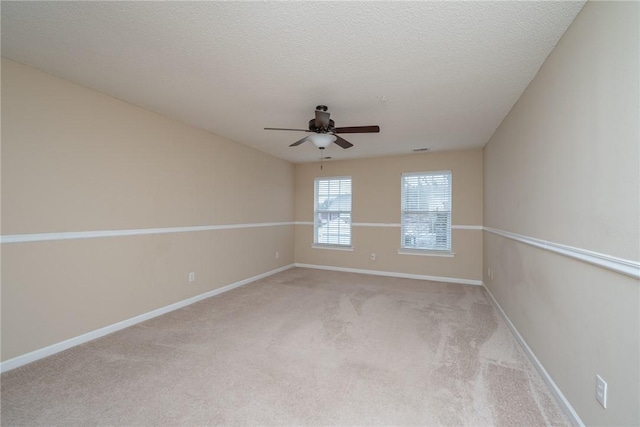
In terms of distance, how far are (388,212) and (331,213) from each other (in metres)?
1.30

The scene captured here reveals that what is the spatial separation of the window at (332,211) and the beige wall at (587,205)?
12.0ft

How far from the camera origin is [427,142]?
4.35m

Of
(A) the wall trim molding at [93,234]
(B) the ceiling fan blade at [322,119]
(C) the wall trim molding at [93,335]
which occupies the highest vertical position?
(B) the ceiling fan blade at [322,119]

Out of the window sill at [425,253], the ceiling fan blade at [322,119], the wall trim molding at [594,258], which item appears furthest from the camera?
the window sill at [425,253]

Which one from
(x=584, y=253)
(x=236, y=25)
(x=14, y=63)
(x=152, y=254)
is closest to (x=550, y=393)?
(x=584, y=253)

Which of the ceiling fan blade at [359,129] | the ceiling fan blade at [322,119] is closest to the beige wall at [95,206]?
the ceiling fan blade at [322,119]

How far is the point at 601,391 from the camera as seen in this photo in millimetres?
1344

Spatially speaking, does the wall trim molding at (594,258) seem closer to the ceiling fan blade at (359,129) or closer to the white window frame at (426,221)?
the ceiling fan blade at (359,129)

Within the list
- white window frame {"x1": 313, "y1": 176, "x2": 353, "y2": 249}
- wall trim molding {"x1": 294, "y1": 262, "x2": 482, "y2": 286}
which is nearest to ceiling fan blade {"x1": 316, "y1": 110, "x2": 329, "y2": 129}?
white window frame {"x1": 313, "y1": 176, "x2": 353, "y2": 249}

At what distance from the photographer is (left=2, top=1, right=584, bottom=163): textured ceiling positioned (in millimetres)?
1573

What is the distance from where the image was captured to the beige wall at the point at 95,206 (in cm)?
215

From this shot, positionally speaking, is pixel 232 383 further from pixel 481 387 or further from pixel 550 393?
pixel 550 393

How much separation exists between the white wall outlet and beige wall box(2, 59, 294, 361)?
3.87 meters

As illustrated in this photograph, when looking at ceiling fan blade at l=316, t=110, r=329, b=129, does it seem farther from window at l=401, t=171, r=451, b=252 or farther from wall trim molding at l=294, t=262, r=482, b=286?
wall trim molding at l=294, t=262, r=482, b=286
